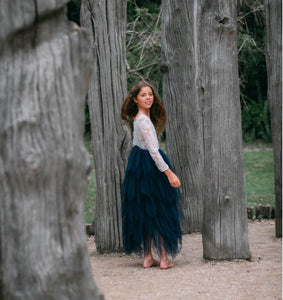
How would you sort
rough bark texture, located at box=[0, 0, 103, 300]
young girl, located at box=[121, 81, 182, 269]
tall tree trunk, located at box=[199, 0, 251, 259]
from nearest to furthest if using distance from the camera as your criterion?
1. rough bark texture, located at box=[0, 0, 103, 300]
2. tall tree trunk, located at box=[199, 0, 251, 259]
3. young girl, located at box=[121, 81, 182, 269]

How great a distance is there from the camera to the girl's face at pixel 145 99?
5.48m

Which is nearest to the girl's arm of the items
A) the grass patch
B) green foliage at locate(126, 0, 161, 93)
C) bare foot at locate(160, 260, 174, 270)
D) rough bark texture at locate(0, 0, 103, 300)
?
bare foot at locate(160, 260, 174, 270)

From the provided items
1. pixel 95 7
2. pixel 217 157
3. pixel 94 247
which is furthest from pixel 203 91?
pixel 94 247

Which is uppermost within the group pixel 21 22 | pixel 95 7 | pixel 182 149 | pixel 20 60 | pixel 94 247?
pixel 95 7

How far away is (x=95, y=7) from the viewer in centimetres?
588

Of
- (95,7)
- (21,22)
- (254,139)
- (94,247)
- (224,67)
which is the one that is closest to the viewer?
(21,22)

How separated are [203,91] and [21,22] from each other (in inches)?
135

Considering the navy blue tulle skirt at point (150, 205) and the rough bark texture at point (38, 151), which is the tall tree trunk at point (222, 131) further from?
the rough bark texture at point (38, 151)

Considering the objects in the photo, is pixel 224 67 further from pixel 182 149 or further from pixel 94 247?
pixel 94 247

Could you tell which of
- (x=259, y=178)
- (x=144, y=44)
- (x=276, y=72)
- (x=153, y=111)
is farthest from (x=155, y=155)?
(x=144, y=44)

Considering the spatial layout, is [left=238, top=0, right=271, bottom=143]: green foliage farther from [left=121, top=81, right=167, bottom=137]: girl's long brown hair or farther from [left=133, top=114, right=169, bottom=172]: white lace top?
[left=133, top=114, right=169, bottom=172]: white lace top

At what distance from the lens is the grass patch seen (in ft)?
32.3

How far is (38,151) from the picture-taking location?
2.08 m

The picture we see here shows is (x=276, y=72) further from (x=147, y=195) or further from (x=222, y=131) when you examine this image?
(x=147, y=195)
